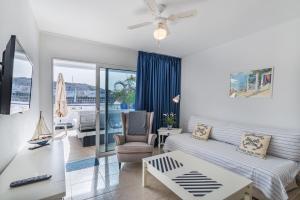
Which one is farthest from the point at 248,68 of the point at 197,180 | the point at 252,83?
the point at 197,180

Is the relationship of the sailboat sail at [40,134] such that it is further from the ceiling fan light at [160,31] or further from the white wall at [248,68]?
the white wall at [248,68]

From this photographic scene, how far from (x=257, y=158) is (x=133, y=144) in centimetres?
194

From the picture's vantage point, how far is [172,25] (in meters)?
2.51

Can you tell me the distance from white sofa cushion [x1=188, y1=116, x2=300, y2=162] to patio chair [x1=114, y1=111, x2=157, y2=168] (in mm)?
1243

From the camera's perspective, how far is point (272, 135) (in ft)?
7.61

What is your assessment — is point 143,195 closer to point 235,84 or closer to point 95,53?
point 235,84

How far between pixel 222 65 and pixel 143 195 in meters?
2.83

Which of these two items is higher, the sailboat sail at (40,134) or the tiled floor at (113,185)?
the sailboat sail at (40,134)

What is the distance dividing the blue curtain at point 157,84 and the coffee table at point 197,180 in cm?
180

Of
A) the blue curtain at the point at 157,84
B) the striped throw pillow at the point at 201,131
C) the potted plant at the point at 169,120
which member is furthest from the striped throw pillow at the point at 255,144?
the blue curtain at the point at 157,84

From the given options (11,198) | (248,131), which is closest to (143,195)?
(11,198)

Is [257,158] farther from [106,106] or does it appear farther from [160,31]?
[106,106]

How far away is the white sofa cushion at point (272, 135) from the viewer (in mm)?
2115

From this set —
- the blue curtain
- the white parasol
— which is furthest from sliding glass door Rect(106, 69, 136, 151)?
the white parasol
